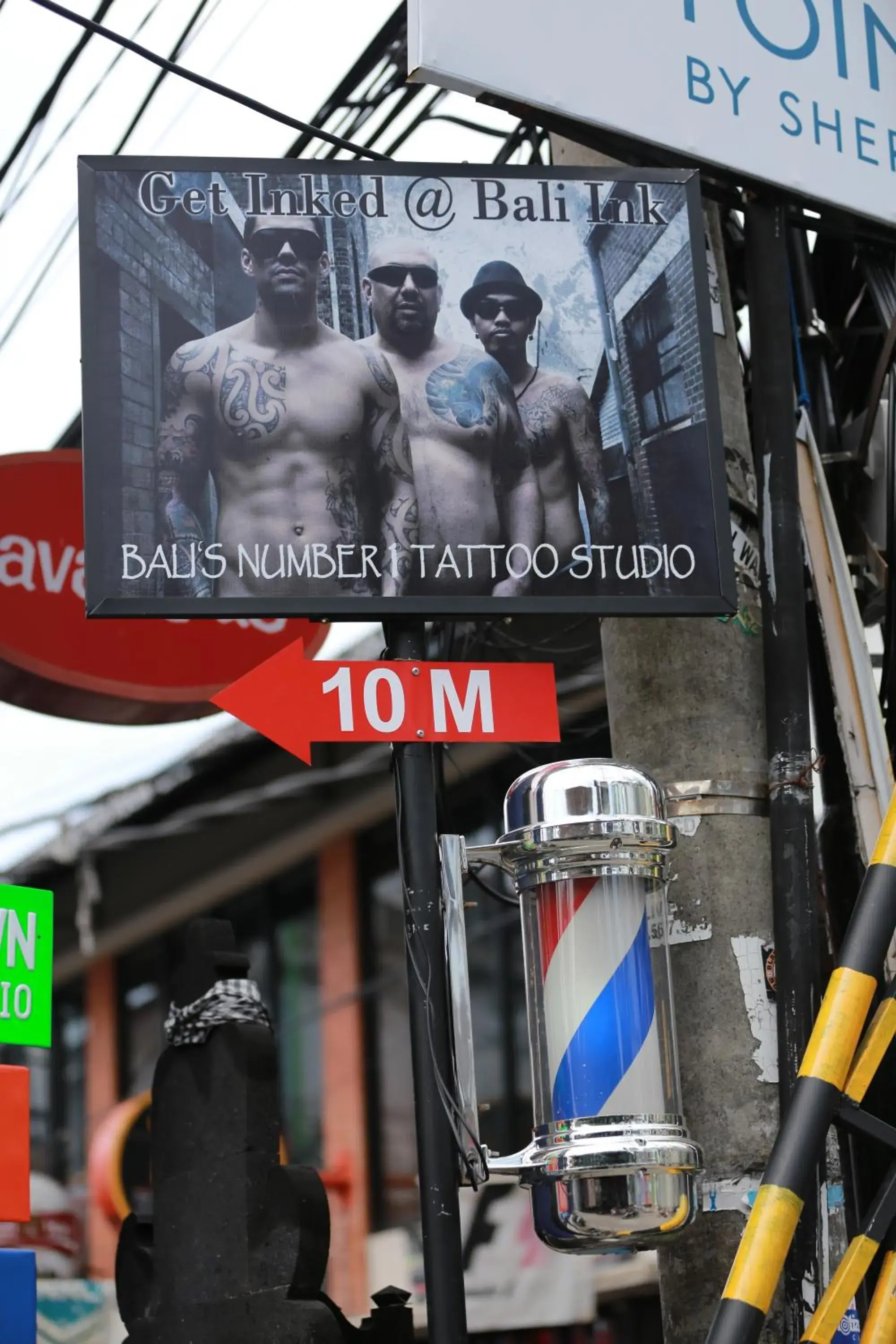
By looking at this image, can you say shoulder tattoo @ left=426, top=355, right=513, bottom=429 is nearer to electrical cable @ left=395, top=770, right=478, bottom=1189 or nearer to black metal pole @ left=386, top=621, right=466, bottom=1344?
black metal pole @ left=386, top=621, right=466, bottom=1344

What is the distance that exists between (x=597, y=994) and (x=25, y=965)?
1.63m

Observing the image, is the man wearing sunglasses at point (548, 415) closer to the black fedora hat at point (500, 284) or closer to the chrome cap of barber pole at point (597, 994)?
the black fedora hat at point (500, 284)

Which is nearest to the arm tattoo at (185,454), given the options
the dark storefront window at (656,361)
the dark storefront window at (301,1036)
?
the dark storefront window at (656,361)

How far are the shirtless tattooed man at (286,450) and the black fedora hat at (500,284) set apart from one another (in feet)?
0.84

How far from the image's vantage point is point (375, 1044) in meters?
12.4

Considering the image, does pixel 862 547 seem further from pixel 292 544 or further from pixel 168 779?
pixel 168 779

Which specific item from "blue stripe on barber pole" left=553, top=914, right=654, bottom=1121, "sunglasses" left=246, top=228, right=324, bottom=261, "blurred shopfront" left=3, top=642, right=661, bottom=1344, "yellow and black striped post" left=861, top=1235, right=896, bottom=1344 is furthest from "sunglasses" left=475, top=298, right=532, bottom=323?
"blurred shopfront" left=3, top=642, right=661, bottom=1344

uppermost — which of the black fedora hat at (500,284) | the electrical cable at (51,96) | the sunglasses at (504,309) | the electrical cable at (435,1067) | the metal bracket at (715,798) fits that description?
the electrical cable at (51,96)

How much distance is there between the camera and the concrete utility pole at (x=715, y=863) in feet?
10.7

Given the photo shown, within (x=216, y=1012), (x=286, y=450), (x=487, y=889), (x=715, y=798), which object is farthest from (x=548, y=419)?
(x=216, y=1012)

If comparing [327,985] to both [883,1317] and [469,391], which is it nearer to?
[469,391]

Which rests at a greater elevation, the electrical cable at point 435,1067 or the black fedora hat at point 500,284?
the black fedora hat at point 500,284

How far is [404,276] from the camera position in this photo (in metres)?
3.53

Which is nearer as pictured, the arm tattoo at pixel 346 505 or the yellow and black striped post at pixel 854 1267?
the yellow and black striped post at pixel 854 1267
